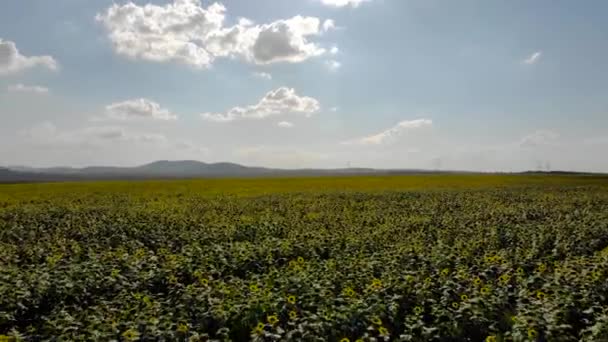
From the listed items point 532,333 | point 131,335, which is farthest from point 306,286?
point 532,333

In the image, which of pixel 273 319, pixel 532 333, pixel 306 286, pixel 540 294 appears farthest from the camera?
pixel 306 286

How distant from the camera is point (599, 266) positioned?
376 inches

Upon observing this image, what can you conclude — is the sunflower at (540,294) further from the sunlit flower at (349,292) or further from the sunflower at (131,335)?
the sunflower at (131,335)

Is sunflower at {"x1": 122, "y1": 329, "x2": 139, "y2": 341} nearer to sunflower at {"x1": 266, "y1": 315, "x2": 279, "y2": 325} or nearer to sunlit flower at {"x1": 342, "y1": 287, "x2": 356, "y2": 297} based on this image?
sunflower at {"x1": 266, "y1": 315, "x2": 279, "y2": 325}

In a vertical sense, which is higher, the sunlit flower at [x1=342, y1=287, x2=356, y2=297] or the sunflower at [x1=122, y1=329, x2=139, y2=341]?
the sunlit flower at [x1=342, y1=287, x2=356, y2=297]

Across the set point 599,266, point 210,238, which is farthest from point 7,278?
point 599,266

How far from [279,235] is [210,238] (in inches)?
111

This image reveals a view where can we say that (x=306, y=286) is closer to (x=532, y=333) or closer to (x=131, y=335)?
Answer: (x=131, y=335)

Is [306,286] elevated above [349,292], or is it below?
below

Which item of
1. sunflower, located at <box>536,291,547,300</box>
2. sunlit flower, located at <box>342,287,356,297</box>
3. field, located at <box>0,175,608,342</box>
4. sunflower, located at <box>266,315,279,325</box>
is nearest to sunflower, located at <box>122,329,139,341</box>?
field, located at <box>0,175,608,342</box>

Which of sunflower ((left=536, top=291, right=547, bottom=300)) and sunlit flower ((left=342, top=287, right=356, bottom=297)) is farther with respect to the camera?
sunlit flower ((left=342, top=287, right=356, bottom=297))

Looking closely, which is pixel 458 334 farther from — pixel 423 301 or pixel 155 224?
→ pixel 155 224

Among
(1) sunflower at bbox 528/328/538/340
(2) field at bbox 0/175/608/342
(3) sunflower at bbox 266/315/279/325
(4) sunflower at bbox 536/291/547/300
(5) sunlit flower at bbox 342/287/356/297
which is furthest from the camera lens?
(5) sunlit flower at bbox 342/287/356/297

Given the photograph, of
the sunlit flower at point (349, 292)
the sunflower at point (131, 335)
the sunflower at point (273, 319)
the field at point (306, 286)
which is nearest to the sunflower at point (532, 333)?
the field at point (306, 286)
